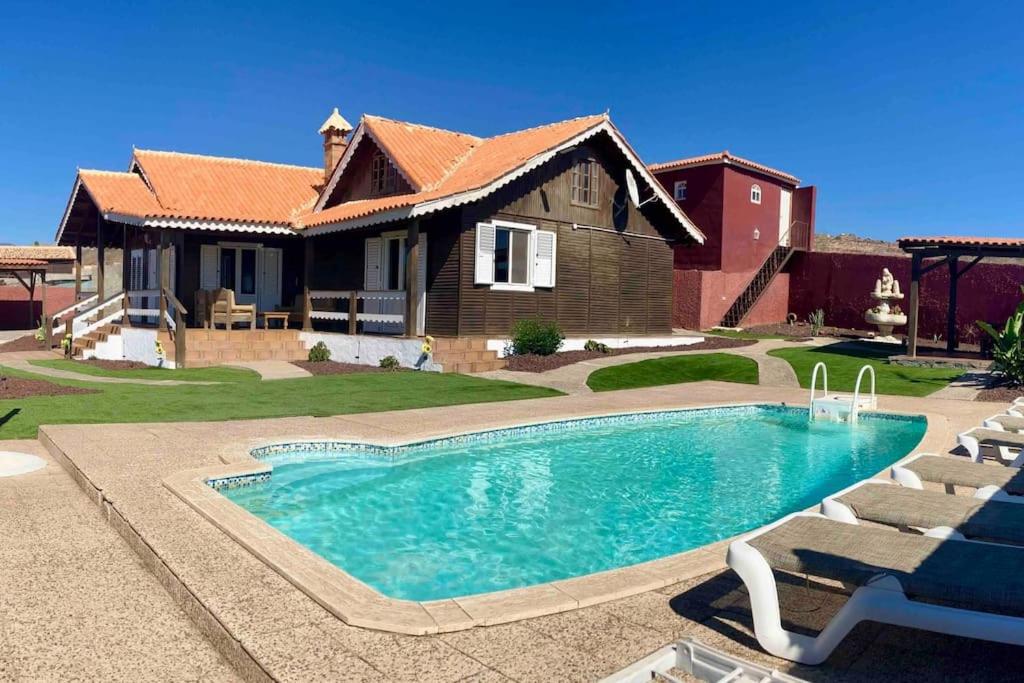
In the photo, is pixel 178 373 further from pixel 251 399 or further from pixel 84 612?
pixel 84 612

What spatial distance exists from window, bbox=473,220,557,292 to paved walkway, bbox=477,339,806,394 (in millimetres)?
2799

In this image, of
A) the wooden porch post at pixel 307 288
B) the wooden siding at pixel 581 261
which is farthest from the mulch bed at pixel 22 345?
the wooden siding at pixel 581 261

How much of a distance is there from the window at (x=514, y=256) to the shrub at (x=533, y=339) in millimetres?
1205

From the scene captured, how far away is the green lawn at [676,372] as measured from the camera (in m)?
17.1

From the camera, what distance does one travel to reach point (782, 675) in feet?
11.2

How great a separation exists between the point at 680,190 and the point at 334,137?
607 inches

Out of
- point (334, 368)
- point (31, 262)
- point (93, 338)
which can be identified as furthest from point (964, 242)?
point (31, 262)

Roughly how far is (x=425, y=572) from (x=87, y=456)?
13.3ft

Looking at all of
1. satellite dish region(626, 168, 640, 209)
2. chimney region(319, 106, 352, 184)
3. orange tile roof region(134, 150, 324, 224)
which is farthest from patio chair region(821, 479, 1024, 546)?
chimney region(319, 106, 352, 184)

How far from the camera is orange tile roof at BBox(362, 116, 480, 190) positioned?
68.1ft

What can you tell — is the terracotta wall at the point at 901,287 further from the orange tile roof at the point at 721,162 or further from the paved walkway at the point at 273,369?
the paved walkway at the point at 273,369

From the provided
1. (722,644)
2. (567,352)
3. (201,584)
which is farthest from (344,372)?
(722,644)

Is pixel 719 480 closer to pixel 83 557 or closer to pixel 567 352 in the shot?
pixel 83 557

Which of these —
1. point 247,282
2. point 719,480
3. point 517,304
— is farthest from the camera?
point 247,282
